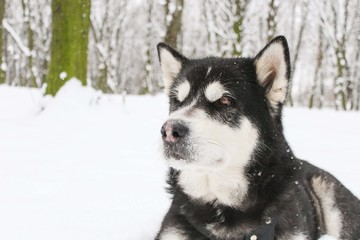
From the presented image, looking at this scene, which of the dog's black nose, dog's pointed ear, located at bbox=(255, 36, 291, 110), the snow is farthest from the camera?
the snow

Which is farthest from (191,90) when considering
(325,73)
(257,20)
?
(325,73)

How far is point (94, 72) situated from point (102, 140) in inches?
1456

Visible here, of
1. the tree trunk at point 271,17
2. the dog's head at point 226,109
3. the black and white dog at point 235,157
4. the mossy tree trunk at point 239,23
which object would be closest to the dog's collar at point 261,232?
the black and white dog at point 235,157

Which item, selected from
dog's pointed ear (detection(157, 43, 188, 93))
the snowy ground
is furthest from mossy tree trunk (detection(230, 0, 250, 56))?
dog's pointed ear (detection(157, 43, 188, 93))

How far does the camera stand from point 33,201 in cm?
443

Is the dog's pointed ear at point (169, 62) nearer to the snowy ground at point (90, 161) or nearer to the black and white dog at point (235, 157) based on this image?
the black and white dog at point (235, 157)

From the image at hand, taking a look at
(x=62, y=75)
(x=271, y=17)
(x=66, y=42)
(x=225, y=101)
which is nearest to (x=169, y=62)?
(x=225, y=101)

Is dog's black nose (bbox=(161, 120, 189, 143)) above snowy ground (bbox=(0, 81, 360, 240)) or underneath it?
above

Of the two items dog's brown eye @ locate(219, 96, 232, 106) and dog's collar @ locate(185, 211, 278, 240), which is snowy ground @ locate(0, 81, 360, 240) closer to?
dog's brown eye @ locate(219, 96, 232, 106)

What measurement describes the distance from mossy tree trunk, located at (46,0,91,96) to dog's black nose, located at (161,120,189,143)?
7.23 metres

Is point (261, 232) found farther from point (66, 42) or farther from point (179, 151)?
point (66, 42)

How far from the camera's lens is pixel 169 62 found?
4.03m

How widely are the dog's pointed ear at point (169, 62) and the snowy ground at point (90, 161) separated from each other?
0.68 metres

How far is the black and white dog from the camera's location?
3133mm
